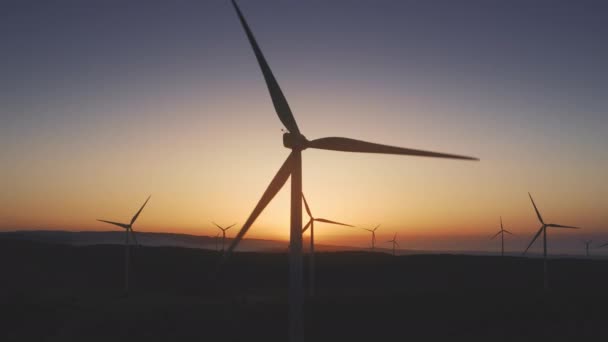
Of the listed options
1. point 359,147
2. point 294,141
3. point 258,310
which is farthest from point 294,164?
point 258,310

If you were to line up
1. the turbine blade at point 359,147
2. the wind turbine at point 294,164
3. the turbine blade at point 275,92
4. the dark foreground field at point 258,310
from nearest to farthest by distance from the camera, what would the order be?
the wind turbine at point 294,164 < the turbine blade at point 359,147 < the turbine blade at point 275,92 < the dark foreground field at point 258,310

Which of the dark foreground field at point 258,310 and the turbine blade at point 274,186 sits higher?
the turbine blade at point 274,186

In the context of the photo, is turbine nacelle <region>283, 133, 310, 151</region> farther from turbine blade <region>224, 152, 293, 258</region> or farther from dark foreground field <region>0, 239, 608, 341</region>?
dark foreground field <region>0, 239, 608, 341</region>

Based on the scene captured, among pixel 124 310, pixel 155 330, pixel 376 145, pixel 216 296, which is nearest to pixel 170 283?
pixel 216 296

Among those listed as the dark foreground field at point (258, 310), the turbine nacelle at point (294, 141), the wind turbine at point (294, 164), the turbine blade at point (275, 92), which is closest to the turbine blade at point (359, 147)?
the wind turbine at point (294, 164)

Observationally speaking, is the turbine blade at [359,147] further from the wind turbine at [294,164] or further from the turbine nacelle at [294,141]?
the turbine nacelle at [294,141]

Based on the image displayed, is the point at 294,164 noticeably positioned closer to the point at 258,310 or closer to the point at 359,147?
the point at 359,147
